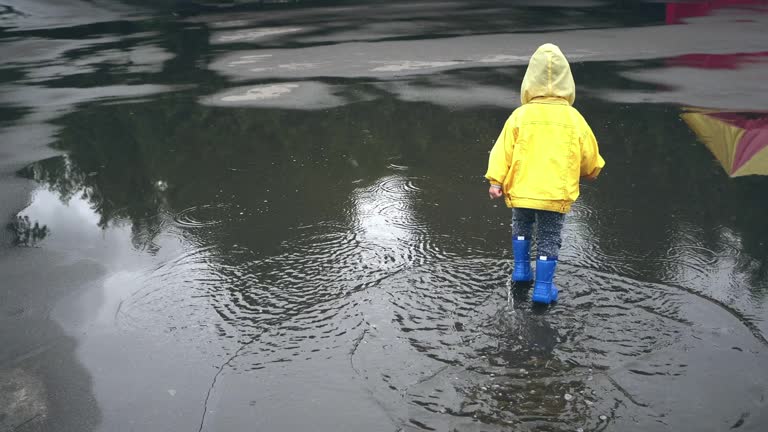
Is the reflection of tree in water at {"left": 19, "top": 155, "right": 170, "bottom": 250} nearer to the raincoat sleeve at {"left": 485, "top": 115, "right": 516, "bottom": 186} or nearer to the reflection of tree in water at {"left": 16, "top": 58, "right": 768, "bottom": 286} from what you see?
the reflection of tree in water at {"left": 16, "top": 58, "right": 768, "bottom": 286}

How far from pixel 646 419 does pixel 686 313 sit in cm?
109

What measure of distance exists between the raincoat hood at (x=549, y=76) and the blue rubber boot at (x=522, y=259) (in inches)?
33.9

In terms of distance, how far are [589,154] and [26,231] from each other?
4.22 metres

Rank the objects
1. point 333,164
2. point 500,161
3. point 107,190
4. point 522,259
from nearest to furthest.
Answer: point 500,161 → point 522,259 → point 107,190 → point 333,164

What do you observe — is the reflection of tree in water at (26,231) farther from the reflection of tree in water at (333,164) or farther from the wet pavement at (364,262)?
the reflection of tree in water at (333,164)

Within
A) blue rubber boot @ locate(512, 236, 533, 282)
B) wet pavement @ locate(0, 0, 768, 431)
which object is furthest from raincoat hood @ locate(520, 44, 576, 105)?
wet pavement @ locate(0, 0, 768, 431)

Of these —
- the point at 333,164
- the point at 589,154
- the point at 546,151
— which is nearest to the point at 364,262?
the point at 546,151

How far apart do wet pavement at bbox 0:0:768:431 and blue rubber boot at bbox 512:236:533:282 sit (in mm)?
70

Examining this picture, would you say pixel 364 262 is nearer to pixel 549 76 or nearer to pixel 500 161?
pixel 500 161

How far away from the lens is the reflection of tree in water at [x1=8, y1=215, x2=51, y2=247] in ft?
17.5

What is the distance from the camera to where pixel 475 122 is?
8.08 metres

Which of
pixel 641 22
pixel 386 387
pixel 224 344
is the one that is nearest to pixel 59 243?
pixel 224 344

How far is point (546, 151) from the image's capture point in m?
4.01

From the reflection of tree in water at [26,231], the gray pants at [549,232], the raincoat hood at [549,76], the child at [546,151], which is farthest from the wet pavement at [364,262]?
the raincoat hood at [549,76]
